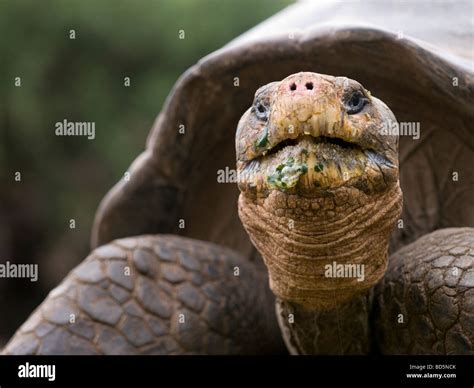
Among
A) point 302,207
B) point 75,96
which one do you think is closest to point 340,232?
point 302,207

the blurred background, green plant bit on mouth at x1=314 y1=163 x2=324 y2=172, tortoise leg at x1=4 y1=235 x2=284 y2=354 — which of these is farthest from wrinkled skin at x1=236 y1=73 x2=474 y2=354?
the blurred background

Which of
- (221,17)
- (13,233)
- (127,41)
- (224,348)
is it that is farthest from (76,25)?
(224,348)

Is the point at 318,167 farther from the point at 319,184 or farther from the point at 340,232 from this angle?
the point at 340,232

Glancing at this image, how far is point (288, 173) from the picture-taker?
1909 millimetres

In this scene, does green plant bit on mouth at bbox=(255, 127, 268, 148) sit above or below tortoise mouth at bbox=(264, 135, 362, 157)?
above

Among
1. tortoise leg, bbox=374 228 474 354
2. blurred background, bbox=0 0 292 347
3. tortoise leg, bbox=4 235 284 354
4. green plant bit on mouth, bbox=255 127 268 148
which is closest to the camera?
green plant bit on mouth, bbox=255 127 268 148

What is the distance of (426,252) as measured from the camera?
96.0 inches

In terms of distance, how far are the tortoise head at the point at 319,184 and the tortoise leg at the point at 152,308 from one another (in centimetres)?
73

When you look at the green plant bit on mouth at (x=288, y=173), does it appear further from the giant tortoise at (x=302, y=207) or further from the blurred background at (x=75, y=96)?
the blurred background at (x=75, y=96)

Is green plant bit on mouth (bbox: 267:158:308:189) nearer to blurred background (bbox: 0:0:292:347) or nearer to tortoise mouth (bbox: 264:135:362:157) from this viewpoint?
tortoise mouth (bbox: 264:135:362:157)

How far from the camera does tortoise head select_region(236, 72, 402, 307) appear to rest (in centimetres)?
190

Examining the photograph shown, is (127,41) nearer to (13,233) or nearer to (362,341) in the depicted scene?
(13,233)

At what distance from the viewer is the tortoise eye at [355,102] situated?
2.02 metres

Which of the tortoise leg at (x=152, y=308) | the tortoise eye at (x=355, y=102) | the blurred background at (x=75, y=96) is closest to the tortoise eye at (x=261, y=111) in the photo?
the tortoise eye at (x=355, y=102)
